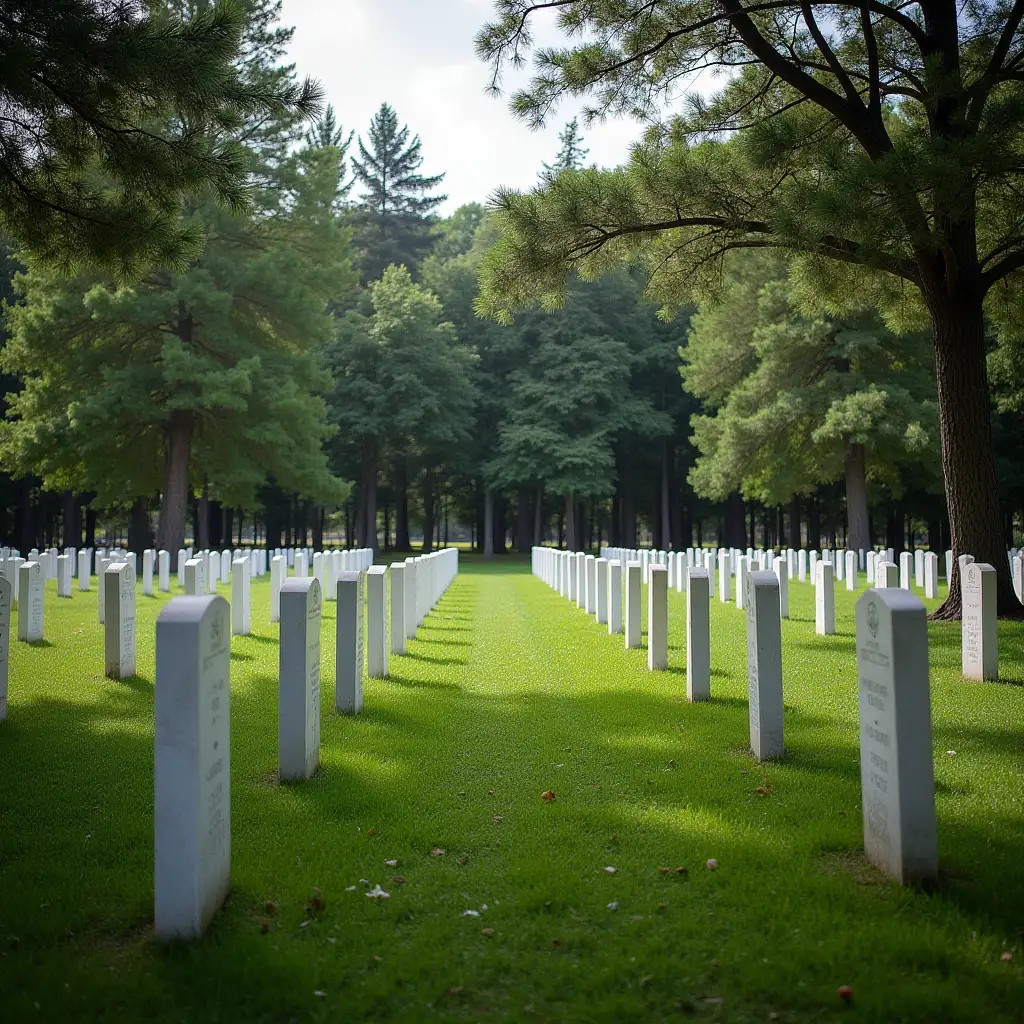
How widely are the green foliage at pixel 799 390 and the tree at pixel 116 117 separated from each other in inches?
855

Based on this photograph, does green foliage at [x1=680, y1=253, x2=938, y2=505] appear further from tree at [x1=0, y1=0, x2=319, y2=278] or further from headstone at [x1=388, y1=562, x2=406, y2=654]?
tree at [x1=0, y1=0, x2=319, y2=278]

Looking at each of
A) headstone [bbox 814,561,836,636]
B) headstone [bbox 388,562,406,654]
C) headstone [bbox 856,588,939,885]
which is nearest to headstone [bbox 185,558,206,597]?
headstone [bbox 388,562,406,654]

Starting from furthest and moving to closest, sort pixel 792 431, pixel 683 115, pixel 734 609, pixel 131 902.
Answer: pixel 792 431
pixel 734 609
pixel 683 115
pixel 131 902

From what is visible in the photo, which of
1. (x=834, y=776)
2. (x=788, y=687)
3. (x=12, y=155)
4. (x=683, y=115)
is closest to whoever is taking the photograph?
(x=834, y=776)

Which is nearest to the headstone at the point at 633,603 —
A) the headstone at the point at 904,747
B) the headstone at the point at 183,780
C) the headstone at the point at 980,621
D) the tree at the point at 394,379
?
the headstone at the point at 980,621

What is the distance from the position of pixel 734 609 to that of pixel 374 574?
8485mm

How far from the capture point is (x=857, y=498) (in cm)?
2870

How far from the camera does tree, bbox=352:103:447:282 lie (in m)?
53.0

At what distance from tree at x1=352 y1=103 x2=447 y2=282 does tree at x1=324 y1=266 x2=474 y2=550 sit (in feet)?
37.6

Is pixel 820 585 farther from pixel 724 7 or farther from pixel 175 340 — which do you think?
pixel 175 340

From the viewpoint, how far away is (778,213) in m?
9.35

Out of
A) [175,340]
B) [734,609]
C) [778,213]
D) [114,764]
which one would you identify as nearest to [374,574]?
[114,764]

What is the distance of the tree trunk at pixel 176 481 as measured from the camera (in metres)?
27.1

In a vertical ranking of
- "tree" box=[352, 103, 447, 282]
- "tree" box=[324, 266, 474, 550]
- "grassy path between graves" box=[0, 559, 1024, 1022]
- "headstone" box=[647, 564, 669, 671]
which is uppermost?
"tree" box=[352, 103, 447, 282]
